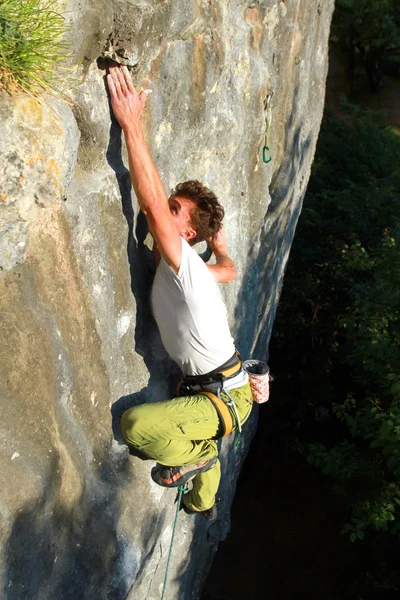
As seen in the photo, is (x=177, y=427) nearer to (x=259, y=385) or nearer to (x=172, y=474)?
(x=172, y=474)

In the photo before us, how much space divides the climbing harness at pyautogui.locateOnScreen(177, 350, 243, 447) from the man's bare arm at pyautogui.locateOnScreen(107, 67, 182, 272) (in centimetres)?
76

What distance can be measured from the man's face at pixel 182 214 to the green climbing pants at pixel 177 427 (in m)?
0.92

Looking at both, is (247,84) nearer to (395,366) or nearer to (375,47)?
(395,366)

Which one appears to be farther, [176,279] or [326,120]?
[326,120]

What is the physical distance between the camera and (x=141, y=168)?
2.93 m

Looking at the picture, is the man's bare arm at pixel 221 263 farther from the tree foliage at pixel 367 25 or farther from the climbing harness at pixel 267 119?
the tree foliage at pixel 367 25

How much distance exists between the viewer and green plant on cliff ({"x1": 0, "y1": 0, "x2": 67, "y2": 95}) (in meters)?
2.14

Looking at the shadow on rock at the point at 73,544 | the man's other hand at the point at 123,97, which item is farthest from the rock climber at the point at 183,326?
the shadow on rock at the point at 73,544

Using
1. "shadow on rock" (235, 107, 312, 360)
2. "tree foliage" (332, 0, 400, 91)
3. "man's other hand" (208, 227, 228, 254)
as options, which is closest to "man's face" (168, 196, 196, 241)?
"man's other hand" (208, 227, 228, 254)

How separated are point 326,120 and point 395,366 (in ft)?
21.8

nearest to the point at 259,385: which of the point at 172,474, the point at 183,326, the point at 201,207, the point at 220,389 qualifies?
the point at 220,389

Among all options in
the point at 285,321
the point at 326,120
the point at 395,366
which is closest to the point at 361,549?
the point at 395,366

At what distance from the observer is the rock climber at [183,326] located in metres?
2.95

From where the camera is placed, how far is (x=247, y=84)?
4266 millimetres
